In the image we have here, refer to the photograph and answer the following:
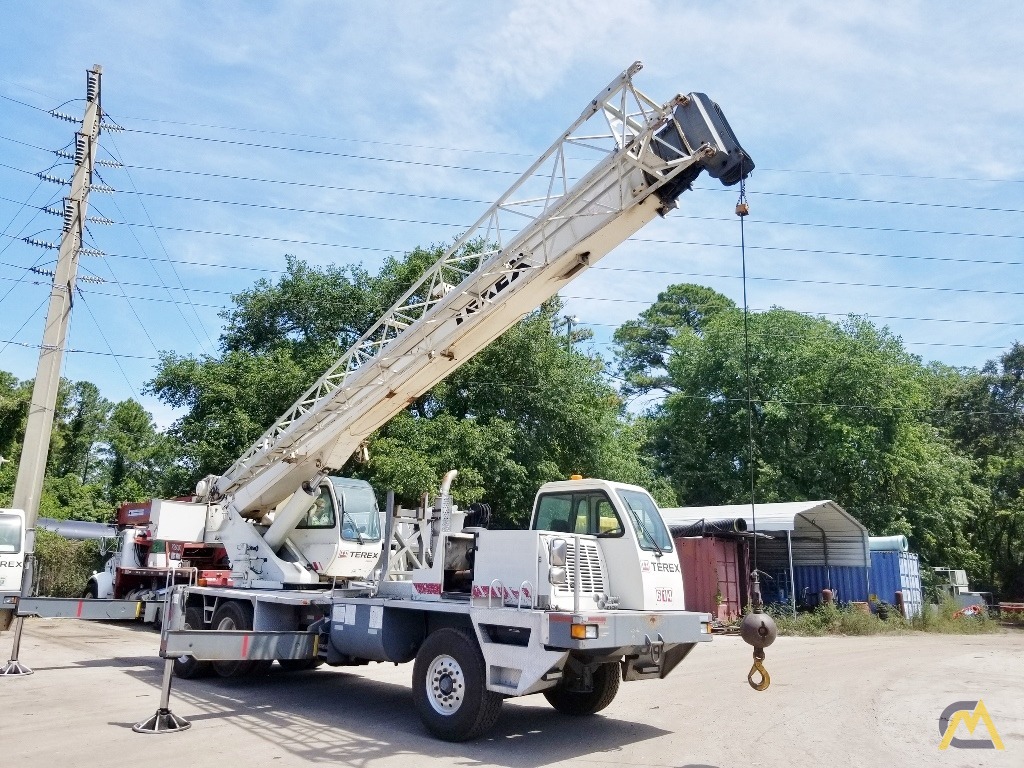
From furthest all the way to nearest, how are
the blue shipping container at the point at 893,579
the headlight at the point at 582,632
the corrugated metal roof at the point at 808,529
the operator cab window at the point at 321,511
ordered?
the blue shipping container at the point at 893,579 → the corrugated metal roof at the point at 808,529 → the operator cab window at the point at 321,511 → the headlight at the point at 582,632

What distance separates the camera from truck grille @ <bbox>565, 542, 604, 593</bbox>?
8516 millimetres

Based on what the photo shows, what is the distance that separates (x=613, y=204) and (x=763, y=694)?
719cm

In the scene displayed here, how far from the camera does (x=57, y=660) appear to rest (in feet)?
45.7

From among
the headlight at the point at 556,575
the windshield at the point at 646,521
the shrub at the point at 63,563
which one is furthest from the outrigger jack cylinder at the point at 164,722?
the shrub at the point at 63,563

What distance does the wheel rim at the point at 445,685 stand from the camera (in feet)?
27.7

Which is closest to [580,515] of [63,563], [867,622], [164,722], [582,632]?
[582,632]

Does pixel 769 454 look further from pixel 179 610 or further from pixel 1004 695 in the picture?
pixel 179 610

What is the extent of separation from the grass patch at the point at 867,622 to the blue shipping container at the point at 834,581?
96 cm

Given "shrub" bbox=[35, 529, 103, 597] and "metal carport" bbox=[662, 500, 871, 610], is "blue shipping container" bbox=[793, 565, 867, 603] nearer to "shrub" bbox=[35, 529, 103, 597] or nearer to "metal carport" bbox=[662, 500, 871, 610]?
"metal carport" bbox=[662, 500, 871, 610]

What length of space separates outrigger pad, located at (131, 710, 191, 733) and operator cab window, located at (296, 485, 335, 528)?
4.80 m

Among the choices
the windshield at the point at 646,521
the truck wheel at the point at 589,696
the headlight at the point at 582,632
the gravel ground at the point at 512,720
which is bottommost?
the gravel ground at the point at 512,720

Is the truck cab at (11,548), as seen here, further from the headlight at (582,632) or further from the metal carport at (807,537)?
the metal carport at (807,537)

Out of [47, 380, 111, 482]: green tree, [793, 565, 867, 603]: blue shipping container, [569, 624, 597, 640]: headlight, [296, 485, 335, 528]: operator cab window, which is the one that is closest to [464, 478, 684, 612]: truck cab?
[569, 624, 597, 640]: headlight

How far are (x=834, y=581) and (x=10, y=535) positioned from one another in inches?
912
